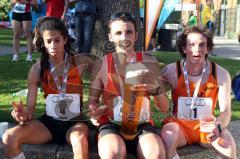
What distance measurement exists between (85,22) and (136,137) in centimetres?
351

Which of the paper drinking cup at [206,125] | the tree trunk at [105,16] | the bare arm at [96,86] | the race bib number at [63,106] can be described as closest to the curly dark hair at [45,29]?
the race bib number at [63,106]

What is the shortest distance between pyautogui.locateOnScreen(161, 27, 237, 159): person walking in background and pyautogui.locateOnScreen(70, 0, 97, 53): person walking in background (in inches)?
109

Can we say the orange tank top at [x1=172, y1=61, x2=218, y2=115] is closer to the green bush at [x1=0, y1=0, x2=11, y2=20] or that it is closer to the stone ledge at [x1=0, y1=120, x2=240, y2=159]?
the stone ledge at [x1=0, y1=120, x2=240, y2=159]

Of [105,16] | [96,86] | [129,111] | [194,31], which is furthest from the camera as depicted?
[105,16]

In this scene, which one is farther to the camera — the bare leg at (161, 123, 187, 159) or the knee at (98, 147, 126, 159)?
the bare leg at (161, 123, 187, 159)

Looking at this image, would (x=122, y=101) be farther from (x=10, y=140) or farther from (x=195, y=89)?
(x=10, y=140)

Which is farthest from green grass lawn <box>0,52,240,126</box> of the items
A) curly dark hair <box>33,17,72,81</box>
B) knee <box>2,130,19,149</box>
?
knee <box>2,130,19,149</box>

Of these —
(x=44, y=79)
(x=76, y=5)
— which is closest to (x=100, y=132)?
(x=44, y=79)

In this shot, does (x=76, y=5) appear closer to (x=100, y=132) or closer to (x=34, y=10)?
(x=34, y=10)

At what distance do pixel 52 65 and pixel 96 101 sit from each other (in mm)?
473

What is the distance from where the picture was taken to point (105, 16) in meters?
5.98

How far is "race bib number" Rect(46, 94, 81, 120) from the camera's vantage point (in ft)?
11.4

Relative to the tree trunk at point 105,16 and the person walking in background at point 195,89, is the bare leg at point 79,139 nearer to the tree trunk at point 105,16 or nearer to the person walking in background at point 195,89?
the person walking in background at point 195,89

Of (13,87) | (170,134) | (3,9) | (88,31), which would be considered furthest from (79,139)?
(3,9)
